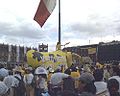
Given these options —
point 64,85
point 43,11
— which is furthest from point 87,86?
point 43,11

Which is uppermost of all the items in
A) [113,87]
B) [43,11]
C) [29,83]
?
[43,11]

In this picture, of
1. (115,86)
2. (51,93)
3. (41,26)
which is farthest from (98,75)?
(41,26)

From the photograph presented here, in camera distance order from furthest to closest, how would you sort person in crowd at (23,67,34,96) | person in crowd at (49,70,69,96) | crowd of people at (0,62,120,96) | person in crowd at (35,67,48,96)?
person in crowd at (23,67,34,96) < person in crowd at (35,67,48,96) < person in crowd at (49,70,69,96) < crowd of people at (0,62,120,96)

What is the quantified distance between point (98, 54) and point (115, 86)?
93.4ft

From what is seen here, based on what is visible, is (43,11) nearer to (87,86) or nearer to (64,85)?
(64,85)

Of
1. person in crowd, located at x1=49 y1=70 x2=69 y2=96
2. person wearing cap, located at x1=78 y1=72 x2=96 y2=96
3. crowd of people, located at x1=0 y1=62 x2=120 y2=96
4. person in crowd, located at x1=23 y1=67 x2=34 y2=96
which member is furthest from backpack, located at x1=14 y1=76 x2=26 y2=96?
person wearing cap, located at x1=78 y1=72 x2=96 y2=96

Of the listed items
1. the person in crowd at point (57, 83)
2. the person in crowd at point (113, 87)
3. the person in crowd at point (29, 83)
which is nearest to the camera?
the person in crowd at point (113, 87)

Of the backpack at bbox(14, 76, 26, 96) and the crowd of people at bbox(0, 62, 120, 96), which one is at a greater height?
the crowd of people at bbox(0, 62, 120, 96)

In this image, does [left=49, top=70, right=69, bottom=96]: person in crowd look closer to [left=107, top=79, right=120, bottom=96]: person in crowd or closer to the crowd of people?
the crowd of people

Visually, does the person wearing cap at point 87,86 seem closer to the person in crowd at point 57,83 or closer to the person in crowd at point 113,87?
the person in crowd at point 113,87

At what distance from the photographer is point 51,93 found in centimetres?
868

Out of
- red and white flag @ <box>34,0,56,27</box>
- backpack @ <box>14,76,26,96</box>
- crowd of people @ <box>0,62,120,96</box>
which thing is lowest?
backpack @ <box>14,76,26,96</box>

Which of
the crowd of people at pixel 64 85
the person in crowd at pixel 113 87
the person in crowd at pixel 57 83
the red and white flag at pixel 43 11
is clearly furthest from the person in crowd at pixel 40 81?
the red and white flag at pixel 43 11

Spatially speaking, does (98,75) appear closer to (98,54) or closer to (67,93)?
(67,93)
